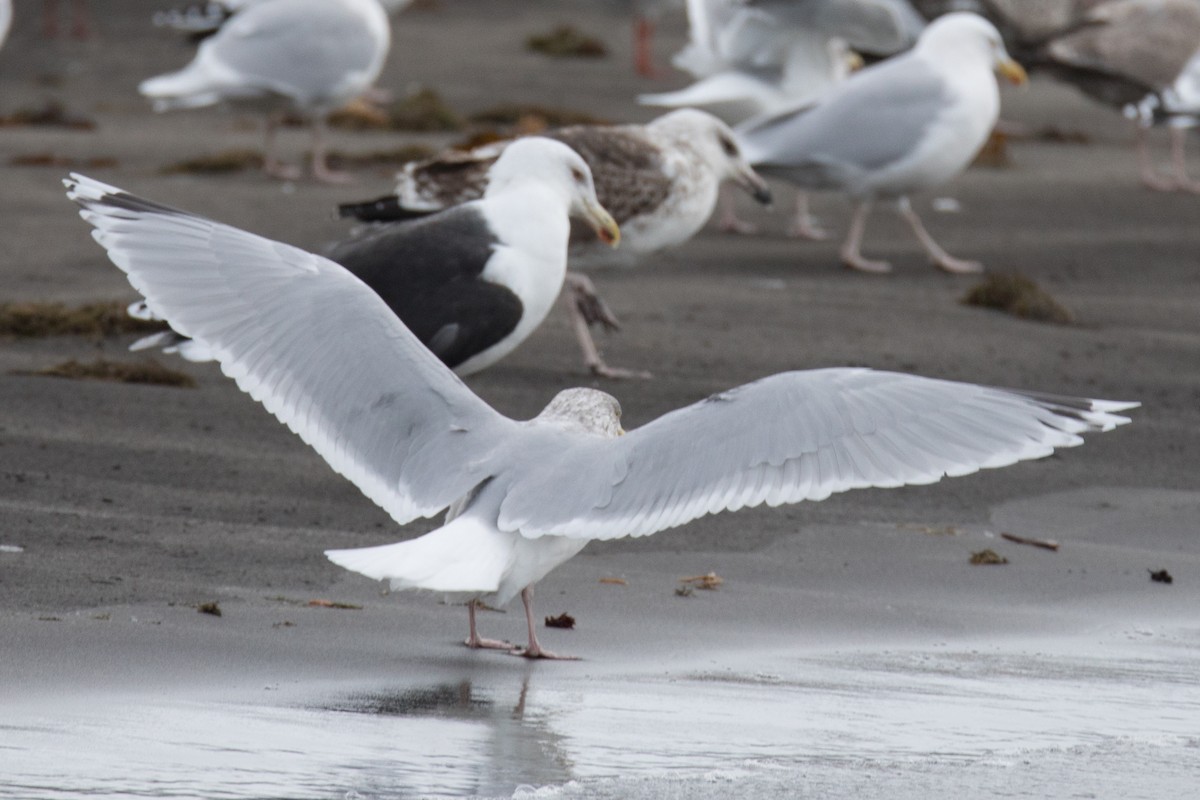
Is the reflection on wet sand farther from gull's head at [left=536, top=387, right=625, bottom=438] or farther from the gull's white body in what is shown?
the gull's white body

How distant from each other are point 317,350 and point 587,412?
724mm

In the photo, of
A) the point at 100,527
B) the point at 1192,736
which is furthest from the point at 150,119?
the point at 1192,736

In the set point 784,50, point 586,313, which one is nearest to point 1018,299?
point 586,313

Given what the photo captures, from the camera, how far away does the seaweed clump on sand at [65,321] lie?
812 centimetres

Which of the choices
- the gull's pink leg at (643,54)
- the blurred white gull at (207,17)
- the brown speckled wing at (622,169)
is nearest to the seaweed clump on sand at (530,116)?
the blurred white gull at (207,17)

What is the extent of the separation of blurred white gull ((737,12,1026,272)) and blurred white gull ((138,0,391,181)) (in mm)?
3179

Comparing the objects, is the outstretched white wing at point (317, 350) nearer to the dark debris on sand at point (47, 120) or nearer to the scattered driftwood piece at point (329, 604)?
the scattered driftwood piece at point (329, 604)

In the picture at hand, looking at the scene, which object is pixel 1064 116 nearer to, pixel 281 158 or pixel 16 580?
pixel 281 158

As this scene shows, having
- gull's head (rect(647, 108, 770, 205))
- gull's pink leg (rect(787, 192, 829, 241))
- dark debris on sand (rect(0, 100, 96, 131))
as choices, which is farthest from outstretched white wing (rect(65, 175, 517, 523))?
dark debris on sand (rect(0, 100, 96, 131))

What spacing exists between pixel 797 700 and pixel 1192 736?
856mm

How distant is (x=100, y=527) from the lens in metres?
5.61

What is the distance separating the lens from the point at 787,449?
469 cm

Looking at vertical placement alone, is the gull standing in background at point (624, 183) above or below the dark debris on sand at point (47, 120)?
above

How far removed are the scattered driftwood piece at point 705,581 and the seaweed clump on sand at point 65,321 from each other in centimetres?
324
